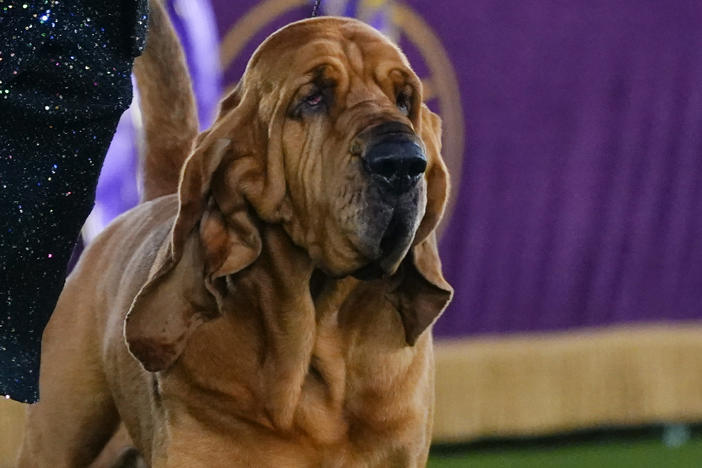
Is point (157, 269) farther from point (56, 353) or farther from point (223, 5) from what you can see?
point (223, 5)

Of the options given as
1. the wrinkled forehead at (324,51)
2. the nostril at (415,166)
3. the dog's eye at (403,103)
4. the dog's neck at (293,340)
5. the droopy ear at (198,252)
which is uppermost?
the wrinkled forehead at (324,51)

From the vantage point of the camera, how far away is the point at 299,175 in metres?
2.65

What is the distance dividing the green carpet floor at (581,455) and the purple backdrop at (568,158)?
20.0 inches

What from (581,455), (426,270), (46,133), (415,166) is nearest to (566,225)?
(581,455)

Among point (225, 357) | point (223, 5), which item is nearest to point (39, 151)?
point (225, 357)

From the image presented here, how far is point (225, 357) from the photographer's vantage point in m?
2.83

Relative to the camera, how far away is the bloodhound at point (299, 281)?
8.61 feet

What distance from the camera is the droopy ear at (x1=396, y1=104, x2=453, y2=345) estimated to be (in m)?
2.84

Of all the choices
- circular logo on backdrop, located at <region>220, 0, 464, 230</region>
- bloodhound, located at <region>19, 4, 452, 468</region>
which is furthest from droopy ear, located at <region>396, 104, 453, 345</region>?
circular logo on backdrop, located at <region>220, 0, 464, 230</region>

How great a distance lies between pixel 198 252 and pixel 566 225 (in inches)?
123

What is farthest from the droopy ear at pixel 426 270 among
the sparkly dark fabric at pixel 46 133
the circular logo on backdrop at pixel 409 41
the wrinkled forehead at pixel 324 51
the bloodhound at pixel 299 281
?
the circular logo on backdrop at pixel 409 41

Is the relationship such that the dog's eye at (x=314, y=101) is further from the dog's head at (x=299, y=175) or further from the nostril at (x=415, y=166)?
the nostril at (x=415, y=166)

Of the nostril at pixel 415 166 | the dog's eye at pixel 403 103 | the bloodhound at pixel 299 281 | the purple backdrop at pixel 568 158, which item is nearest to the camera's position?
the nostril at pixel 415 166

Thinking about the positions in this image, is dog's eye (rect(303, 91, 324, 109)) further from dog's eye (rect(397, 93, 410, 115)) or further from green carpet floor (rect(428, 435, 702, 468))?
green carpet floor (rect(428, 435, 702, 468))
